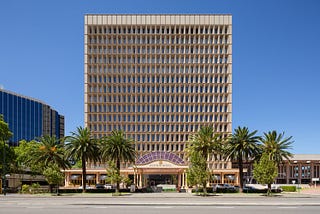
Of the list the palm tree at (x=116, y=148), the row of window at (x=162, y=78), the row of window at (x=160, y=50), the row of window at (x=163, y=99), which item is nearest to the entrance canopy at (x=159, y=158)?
the palm tree at (x=116, y=148)

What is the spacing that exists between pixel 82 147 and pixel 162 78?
5798 centimetres

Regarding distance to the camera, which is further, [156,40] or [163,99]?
[156,40]

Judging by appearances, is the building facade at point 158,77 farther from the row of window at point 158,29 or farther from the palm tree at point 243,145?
the palm tree at point 243,145

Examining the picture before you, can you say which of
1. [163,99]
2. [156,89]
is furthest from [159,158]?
[156,89]

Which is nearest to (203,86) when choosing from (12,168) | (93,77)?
(93,77)

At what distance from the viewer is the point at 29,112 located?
166125 mm

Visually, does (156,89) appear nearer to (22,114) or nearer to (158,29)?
(158,29)

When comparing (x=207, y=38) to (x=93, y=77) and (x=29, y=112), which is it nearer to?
(x=93, y=77)

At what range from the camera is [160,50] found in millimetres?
127562

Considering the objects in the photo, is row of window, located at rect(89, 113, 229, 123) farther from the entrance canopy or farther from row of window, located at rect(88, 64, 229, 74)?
the entrance canopy

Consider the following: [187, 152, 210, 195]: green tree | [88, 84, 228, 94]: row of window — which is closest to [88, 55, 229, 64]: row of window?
[88, 84, 228, 94]: row of window

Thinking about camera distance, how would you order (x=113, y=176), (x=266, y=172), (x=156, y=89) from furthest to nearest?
(x=156, y=89)
(x=113, y=176)
(x=266, y=172)

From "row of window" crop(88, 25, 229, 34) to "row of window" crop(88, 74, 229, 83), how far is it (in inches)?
595

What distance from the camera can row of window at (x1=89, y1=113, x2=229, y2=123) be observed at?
125125 millimetres
